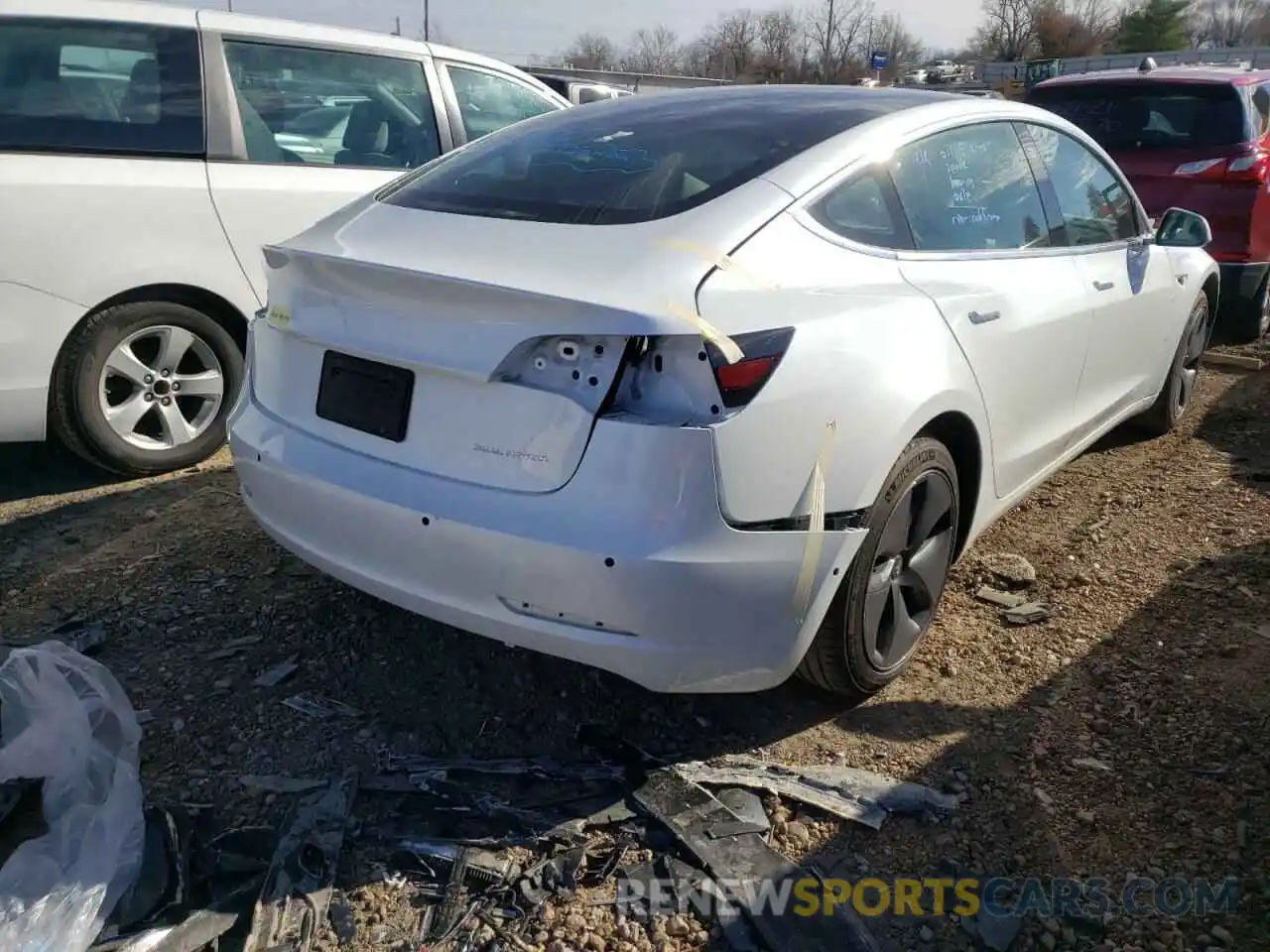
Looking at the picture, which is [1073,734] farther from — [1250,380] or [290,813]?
[1250,380]

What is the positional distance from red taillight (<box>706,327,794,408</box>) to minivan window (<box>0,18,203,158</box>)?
124 inches

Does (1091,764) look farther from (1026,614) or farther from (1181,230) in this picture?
(1181,230)

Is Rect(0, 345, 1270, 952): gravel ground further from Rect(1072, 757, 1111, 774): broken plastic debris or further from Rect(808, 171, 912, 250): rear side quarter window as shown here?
Rect(808, 171, 912, 250): rear side quarter window

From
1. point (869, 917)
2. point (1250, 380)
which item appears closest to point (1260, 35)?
point (1250, 380)

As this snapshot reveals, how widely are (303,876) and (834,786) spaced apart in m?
1.23

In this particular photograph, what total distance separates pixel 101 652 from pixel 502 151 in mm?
1886

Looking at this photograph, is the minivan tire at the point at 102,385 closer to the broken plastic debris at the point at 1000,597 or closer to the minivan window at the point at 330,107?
the minivan window at the point at 330,107

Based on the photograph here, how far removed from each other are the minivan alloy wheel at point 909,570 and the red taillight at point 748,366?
0.62 metres

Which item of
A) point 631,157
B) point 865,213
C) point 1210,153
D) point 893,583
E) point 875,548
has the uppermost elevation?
point 1210,153

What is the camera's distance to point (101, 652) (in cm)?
309

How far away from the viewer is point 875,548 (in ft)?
8.46

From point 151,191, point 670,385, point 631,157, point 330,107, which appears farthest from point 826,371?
point 330,107

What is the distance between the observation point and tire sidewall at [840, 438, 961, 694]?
2.56 metres

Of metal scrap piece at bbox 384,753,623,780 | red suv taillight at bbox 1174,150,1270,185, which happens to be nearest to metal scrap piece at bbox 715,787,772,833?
metal scrap piece at bbox 384,753,623,780
